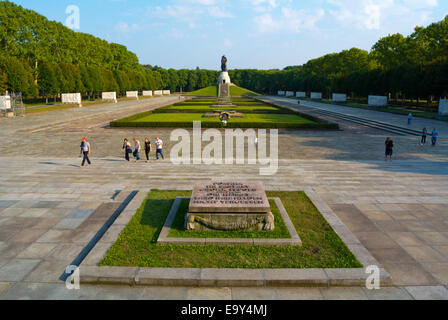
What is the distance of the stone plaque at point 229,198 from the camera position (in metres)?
8.80

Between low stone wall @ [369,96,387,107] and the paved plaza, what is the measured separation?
40882 millimetres

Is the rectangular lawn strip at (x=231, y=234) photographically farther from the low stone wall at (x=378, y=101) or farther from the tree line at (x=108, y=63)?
the low stone wall at (x=378, y=101)

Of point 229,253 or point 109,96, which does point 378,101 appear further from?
point 109,96

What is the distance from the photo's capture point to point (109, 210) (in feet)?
37.0

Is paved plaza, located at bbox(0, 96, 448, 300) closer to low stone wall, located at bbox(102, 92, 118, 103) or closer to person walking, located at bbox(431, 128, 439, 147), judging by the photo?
person walking, located at bbox(431, 128, 439, 147)

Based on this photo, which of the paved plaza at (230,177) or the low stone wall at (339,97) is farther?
the low stone wall at (339,97)

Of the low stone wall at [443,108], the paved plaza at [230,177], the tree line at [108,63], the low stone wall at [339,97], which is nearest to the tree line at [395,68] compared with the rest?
the tree line at [108,63]

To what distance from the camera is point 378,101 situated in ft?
207

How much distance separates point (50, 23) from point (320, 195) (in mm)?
79442

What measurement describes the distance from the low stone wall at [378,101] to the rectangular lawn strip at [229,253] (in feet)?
204

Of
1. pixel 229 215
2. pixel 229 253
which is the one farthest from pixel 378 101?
pixel 229 253

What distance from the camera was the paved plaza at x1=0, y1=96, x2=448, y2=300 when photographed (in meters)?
6.70

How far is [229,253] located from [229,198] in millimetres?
1787

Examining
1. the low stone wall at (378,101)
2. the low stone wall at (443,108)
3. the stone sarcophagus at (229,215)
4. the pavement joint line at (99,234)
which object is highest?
the low stone wall at (378,101)
